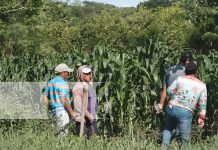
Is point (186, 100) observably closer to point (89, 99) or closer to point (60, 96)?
point (89, 99)

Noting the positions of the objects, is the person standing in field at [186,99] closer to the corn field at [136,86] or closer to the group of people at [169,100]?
the group of people at [169,100]

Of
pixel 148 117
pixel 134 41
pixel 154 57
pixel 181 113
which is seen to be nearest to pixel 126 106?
pixel 148 117

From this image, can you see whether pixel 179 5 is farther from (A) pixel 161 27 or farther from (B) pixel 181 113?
(B) pixel 181 113

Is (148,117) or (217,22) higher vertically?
(217,22)

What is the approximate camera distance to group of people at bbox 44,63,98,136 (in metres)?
7.42

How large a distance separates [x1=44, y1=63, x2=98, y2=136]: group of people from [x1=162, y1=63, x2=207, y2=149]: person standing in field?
1229 mm

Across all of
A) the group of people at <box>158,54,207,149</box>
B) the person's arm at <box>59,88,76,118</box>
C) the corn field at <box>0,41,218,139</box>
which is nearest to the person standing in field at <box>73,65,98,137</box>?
the person's arm at <box>59,88,76,118</box>

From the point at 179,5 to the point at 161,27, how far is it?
17.3 meters

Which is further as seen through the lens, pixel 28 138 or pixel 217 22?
pixel 217 22

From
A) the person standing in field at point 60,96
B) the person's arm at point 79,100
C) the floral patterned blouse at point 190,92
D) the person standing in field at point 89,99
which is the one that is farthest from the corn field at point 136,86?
the floral patterned blouse at point 190,92

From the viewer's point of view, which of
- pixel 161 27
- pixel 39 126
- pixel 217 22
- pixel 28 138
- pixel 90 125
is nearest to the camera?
pixel 28 138

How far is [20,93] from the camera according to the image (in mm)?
11328

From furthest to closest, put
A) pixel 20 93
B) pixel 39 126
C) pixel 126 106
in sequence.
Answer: pixel 20 93 < pixel 126 106 < pixel 39 126

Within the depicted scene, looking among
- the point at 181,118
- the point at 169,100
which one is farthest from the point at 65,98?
the point at 181,118
